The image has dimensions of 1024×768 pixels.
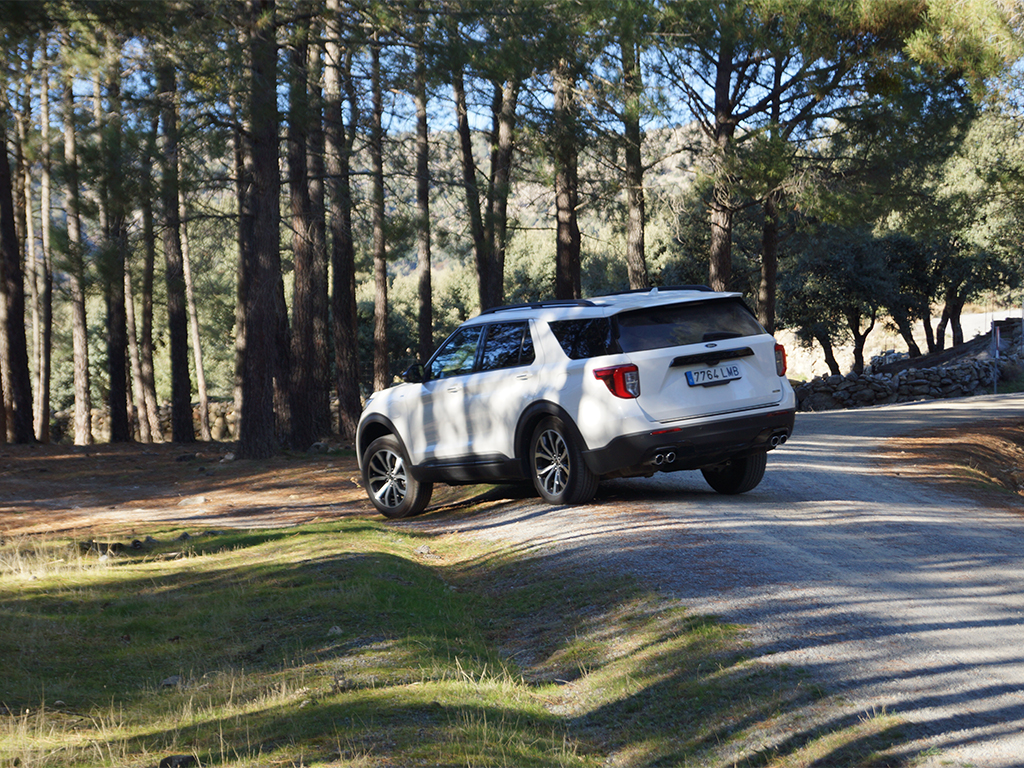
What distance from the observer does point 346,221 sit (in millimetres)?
20422

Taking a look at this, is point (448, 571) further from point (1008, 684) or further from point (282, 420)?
point (282, 420)

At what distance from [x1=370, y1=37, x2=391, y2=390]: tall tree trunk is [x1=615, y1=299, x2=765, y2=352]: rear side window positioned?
8670 mm

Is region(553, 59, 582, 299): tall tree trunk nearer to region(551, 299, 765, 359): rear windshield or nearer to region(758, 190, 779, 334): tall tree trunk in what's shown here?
region(758, 190, 779, 334): tall tree trunk

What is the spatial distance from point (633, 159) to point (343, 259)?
7.64 metres

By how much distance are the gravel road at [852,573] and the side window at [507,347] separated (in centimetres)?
148

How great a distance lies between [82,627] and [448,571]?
9.36 feet

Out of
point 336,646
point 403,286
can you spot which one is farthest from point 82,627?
point 403,286

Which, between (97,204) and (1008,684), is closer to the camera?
(1008,684)

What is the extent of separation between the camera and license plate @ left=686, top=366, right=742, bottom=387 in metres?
8.70

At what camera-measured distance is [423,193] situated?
76.3ft

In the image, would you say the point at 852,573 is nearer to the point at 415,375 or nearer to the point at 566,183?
the point at 415,375

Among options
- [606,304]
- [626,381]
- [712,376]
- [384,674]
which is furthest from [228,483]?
[384,674]

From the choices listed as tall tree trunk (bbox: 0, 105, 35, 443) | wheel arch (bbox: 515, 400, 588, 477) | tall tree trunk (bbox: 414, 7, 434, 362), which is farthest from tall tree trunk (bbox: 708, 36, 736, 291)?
tall tree trunk (bbox: 0, 105, 35, 443)

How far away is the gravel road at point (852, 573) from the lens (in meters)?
4.28
